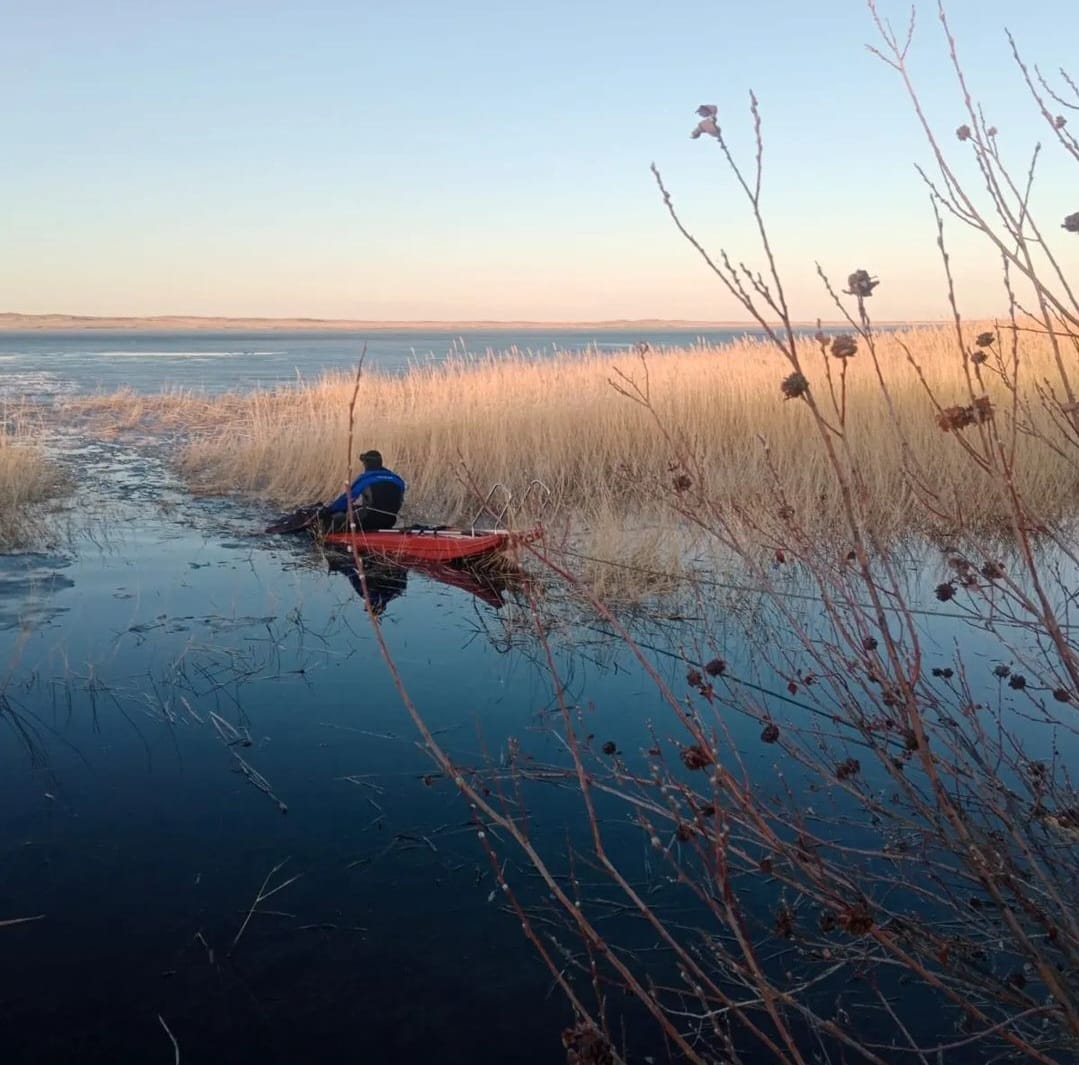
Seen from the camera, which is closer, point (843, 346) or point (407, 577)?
point (843, 346)

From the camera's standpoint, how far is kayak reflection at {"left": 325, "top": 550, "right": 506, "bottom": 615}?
823 centimetres

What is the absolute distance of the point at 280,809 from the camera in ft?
14.8

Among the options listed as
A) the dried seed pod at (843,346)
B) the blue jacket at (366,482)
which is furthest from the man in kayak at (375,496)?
the dried seed pod at (843,346)

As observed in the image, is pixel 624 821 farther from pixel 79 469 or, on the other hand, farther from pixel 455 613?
pixel 79 469

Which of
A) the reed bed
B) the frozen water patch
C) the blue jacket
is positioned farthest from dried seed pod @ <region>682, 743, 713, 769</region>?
the blue jacket

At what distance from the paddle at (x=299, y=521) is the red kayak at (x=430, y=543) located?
0.86 metres

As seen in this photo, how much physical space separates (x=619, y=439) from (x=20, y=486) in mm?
6676

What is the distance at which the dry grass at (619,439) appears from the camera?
9.55 m

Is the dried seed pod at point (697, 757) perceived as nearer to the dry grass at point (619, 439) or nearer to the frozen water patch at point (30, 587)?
the dry grass at point (619, 439)

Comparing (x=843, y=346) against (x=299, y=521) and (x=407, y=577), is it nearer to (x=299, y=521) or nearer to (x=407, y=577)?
(x=407, y=577)

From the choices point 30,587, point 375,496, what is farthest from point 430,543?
point 30,587

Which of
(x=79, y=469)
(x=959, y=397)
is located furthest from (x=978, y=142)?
(x=79, y=469)

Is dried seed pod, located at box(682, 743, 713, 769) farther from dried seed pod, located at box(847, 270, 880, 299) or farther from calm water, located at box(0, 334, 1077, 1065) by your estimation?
calm water, located at box(0, 334, 1077, 1065)

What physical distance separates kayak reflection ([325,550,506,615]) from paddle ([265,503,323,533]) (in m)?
0.85
